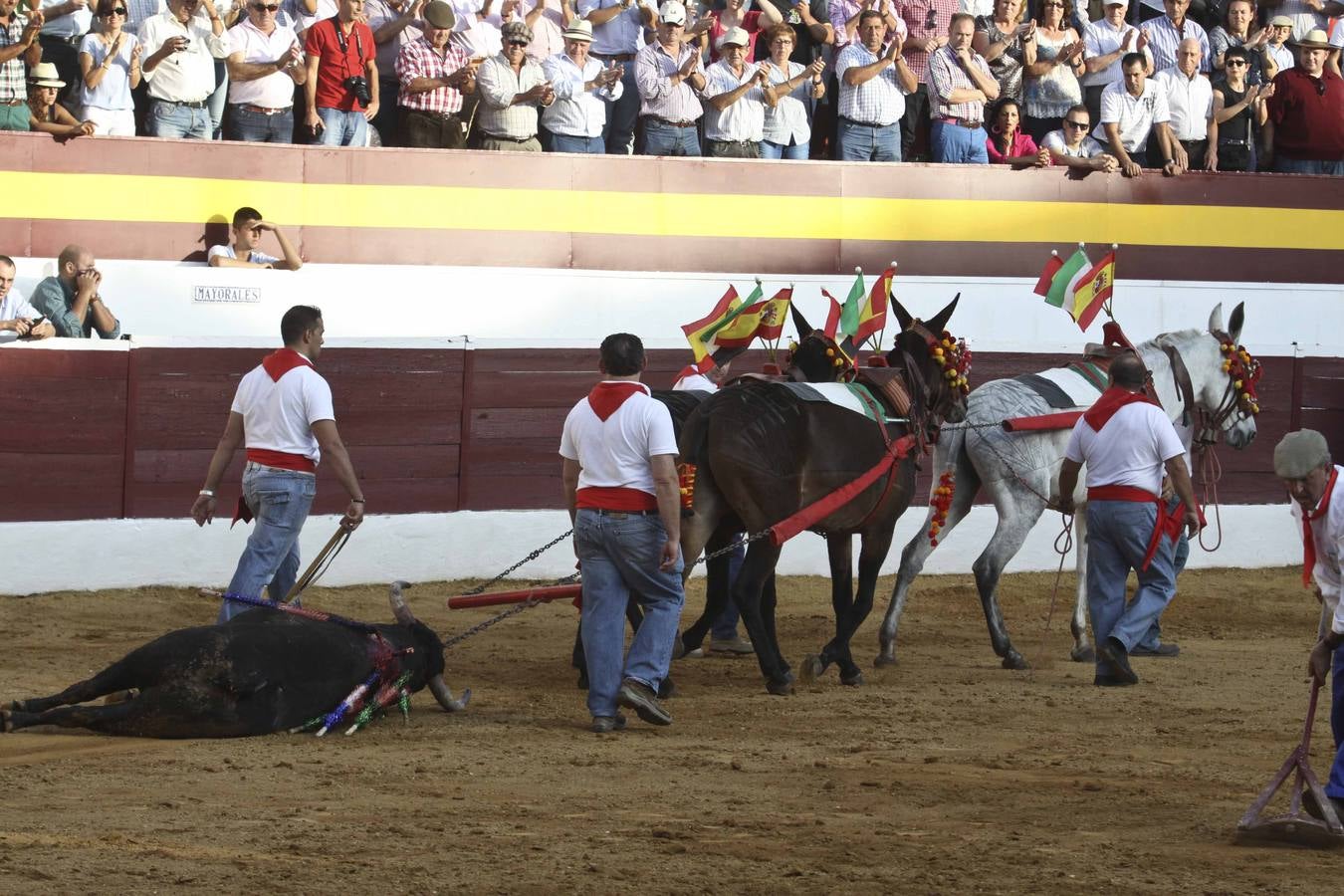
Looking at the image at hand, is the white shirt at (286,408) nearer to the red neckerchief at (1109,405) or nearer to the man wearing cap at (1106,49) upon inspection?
the red neckerchief at (1109,405)

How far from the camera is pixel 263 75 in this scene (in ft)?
43.9

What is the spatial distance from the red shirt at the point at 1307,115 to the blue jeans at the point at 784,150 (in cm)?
428

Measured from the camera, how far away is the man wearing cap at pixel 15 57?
12359mm

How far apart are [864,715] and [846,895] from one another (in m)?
3.14

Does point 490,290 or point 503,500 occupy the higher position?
point 490,290

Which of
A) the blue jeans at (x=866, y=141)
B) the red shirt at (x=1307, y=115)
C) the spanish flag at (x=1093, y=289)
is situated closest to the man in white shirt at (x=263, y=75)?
the blue jeans at (x=866, y=141)

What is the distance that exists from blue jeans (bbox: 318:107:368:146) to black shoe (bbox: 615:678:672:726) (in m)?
7.23

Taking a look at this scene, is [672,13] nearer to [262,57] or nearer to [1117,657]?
[262,57]

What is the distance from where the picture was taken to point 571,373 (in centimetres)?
1336

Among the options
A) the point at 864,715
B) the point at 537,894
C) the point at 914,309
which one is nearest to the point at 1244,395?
the point at 864,715

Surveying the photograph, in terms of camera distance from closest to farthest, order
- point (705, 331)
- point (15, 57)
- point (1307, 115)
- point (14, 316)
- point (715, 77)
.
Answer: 1. point (705, 331)
2. point (14, 316)
3. point (15, 57)
4. point (715, 77)
5. point (1307, 115)

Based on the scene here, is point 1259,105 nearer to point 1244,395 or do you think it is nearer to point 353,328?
point 1244,395

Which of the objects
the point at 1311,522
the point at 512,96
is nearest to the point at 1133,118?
the point at 512,96

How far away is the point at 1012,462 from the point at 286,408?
4059mm
